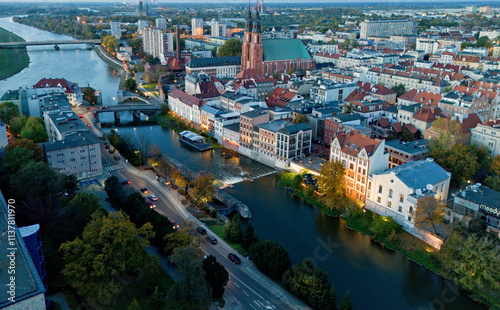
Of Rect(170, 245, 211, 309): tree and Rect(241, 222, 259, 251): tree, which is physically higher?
Rect(170, 245, 211, 309): tree

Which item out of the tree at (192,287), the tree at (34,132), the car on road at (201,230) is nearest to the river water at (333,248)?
the car on road at (201,230)

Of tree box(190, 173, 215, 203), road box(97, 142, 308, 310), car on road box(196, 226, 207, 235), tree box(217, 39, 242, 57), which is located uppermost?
tree box(217, 39, 242, 57)

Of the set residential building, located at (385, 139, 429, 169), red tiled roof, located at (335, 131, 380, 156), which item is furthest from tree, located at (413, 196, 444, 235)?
residential building, located at (385, 139, 429, 169)

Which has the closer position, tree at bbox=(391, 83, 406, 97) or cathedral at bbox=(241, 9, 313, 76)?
tree at bbox=(391, 83, 406, 97)

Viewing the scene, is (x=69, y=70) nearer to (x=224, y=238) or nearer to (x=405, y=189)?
(x=224, y=238)

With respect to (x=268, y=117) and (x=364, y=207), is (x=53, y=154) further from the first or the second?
(x=364, y=207)

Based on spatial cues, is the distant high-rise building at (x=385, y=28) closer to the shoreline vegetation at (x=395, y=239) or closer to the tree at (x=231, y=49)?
the tree at (x=231, y=49)

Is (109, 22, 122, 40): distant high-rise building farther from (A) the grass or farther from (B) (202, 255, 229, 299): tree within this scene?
(B) (202, 255, 229, 299): tree
